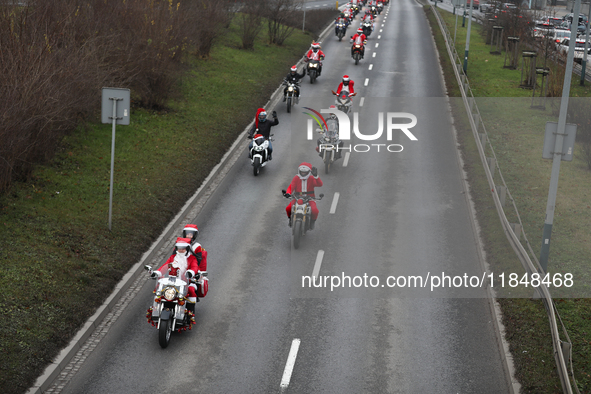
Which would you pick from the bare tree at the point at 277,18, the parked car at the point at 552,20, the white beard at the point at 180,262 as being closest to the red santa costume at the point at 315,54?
the bare tree at the point at 277,18

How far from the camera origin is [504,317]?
521 inches

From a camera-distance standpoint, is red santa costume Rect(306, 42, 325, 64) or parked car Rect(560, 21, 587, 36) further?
parked car Rect(560, 21, 587, 36)

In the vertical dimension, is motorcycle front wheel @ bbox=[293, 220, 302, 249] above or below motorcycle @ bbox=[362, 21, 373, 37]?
below

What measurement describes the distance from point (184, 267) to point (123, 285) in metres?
2.35

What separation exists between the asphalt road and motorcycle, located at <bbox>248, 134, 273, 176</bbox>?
421 mm

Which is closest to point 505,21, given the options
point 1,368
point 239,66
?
point 239,66

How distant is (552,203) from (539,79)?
1128 inches

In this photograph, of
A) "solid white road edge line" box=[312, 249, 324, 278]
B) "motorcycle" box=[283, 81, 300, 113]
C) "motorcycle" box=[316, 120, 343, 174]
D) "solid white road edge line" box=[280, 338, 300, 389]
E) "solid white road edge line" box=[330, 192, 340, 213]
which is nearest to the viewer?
"solid white road edge line" box=[280, 338, 300, 389]

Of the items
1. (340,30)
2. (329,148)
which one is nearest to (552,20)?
(340,30)

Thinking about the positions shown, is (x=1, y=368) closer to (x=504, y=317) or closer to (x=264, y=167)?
(x=504, y=317)

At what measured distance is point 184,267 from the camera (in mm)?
12461

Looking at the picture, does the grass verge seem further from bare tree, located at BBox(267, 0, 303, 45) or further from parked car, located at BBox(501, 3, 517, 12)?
parked car, located at BBox(501, 3, 517, 12)

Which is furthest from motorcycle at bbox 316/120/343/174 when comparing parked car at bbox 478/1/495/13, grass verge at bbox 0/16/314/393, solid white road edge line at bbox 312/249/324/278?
parked car at bbox 478/1/495/13

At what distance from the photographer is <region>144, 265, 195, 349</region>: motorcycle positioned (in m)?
11.7
